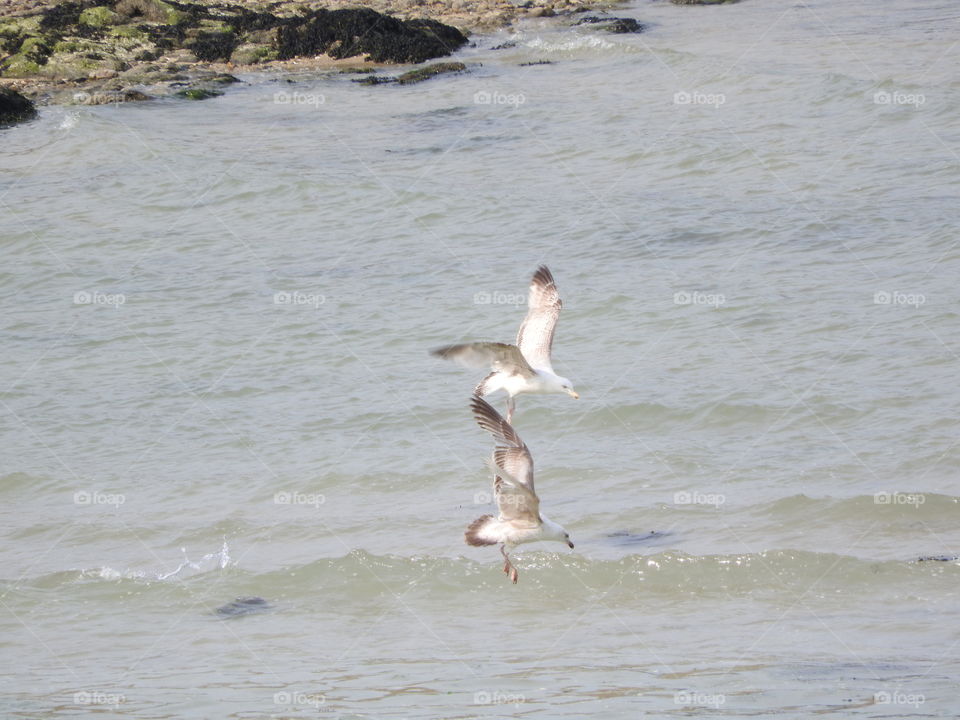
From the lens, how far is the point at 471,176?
1833 centimetres

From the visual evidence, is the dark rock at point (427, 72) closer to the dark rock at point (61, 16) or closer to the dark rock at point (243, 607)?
the dark rock at point (61, 16)

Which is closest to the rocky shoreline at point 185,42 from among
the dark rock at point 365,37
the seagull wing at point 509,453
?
the dark rock at point 365,37

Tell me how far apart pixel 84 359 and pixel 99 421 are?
1.76 metres

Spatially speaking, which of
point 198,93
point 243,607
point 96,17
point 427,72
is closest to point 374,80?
point 427,72

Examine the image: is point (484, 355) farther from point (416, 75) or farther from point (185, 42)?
point (185, 42)

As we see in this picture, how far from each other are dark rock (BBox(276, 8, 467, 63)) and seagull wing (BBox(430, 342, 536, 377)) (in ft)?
62.8

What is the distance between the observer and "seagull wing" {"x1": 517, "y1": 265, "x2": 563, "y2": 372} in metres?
8.88

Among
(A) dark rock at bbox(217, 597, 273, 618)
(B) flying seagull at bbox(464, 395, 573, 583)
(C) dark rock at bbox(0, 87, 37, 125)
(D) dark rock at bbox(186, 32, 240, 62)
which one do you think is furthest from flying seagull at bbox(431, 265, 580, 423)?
(D) dark rock at bbox(186, 32, 240, 62)

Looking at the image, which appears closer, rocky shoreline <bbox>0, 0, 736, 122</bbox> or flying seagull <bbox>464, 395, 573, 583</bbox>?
flying seagull <bbox>464, 395, 573, 583</bbox>

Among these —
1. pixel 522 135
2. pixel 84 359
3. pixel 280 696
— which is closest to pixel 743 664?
pixel 280 696

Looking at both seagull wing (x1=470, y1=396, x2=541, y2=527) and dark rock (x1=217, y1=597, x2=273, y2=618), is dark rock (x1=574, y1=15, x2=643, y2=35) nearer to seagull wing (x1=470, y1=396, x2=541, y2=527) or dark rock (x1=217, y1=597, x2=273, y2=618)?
dark rock (x1=217, y1=597, x2=273, y2=618)

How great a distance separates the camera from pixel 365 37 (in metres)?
26.7

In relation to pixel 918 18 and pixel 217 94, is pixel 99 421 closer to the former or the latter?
pixel 217 94

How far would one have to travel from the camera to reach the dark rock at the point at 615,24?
87.8ft
